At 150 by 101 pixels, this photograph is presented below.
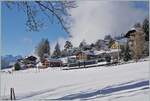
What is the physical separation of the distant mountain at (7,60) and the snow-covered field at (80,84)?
0.09 meters

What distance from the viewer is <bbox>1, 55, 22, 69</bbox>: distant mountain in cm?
396

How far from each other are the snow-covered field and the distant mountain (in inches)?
3.4

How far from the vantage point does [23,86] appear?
13.3ft

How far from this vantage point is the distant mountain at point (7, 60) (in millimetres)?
3963

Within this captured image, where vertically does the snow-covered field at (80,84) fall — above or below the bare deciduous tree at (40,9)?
below

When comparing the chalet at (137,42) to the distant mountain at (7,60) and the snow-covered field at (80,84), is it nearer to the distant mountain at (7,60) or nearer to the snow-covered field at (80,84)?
the snow-covered field at (80,84)

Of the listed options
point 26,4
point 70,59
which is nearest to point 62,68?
point 70,59

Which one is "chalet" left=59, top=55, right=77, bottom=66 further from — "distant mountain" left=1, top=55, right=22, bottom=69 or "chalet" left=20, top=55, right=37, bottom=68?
"distant mountain" left=1, top=55, right=22, bottom=69

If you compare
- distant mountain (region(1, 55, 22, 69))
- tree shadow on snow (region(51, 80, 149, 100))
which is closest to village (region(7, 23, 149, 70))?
distant mountain (region(1, 55, 22, 69))

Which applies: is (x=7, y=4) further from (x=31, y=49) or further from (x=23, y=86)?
(x=23, y=86)

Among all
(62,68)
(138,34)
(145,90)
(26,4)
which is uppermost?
(26,4)

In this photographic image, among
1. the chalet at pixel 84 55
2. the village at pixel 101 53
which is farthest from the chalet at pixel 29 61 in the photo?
the chalet at pixel 84 55

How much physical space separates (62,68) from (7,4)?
0.81m

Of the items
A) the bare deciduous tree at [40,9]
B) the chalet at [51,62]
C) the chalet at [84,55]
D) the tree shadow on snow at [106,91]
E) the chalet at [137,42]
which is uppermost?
the bare deciduous tree at [40,9]
